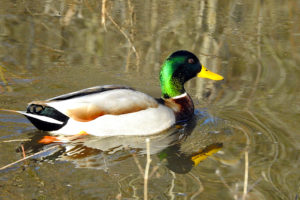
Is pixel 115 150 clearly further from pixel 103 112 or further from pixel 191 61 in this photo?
pixel 191 61

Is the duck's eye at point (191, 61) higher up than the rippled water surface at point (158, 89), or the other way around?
the duck's eye at point (191, 61)

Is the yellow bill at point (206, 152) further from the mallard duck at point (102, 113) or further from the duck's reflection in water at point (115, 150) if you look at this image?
the mallard duck at point (102, 113)

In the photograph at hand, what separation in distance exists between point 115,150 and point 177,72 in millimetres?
1716

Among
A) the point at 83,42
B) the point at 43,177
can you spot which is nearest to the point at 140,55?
the point at 83,42

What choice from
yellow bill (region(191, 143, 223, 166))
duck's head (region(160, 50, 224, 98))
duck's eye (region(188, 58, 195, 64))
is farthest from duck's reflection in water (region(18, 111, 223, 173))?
duck's eye (region(188, 58, 195, 64))

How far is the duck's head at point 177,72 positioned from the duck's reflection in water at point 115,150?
816mm

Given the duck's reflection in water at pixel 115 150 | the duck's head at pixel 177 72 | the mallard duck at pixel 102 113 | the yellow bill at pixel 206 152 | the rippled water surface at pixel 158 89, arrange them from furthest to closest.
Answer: the duck's head at pixel 177 72, the mallard duck at pixel 102 113, the yellow bill at pixel 206 152, the duck's reflection in water at pixel 115 150, the rippled water surface at pixel 158 89

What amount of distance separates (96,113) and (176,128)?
112cm

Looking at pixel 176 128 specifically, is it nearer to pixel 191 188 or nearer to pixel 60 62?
pixel 191 188

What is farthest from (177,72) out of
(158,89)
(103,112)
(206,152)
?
(206,152)

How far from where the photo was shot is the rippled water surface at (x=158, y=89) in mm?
5270

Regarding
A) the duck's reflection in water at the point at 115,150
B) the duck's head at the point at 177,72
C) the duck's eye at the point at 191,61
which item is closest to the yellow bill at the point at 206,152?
the duck's reflection in water at the point at 115,150

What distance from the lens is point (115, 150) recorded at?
239 inches

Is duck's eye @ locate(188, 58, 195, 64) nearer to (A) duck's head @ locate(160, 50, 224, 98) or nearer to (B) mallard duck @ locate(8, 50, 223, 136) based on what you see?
(A) duck's head @ locate(160, 50, 224, 98)
